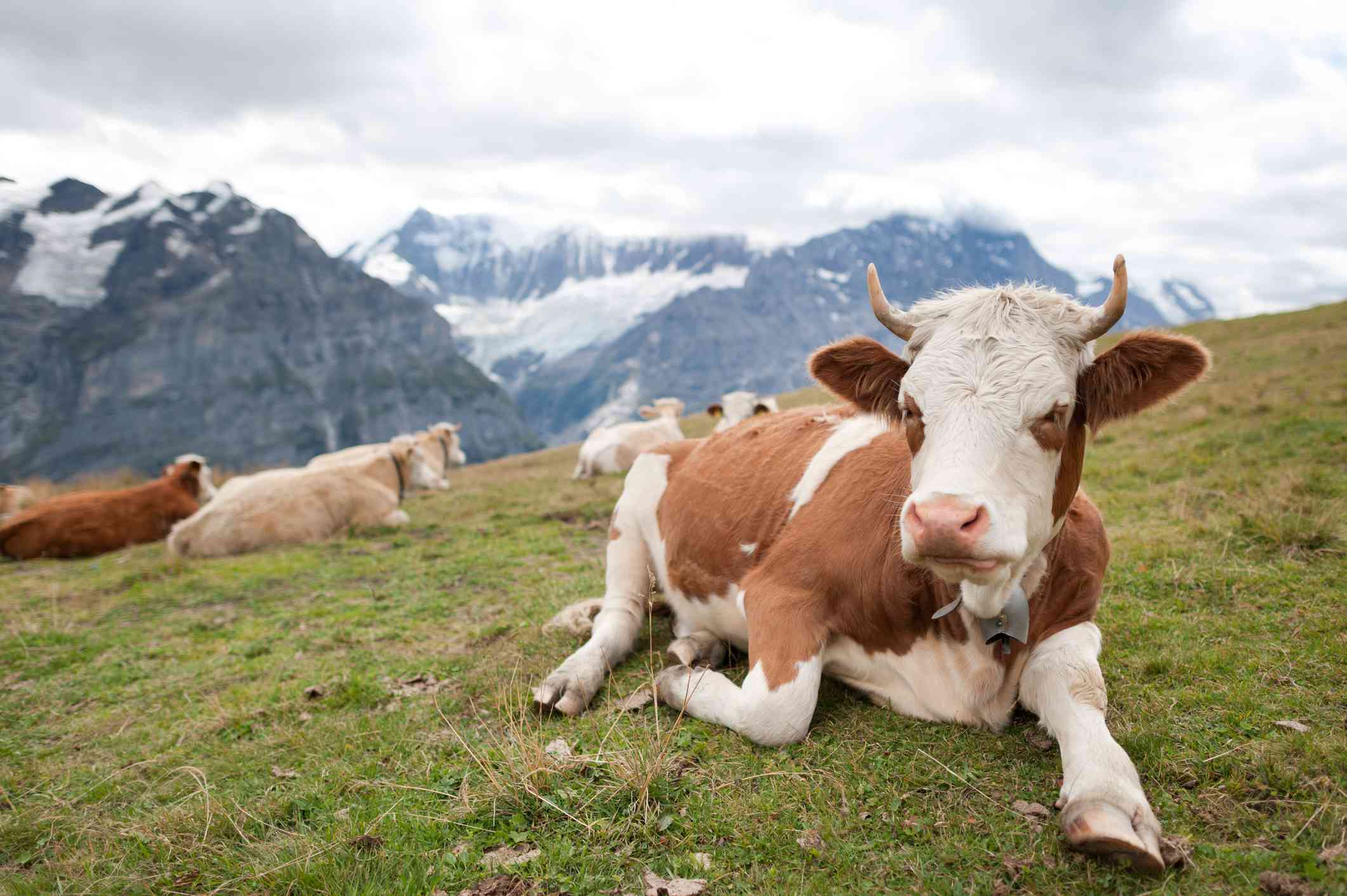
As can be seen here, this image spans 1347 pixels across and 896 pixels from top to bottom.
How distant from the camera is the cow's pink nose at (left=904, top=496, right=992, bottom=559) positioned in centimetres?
262

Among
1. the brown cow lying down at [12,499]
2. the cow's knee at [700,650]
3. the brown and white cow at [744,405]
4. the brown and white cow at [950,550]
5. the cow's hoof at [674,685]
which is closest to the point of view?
the brown and white cow at [950,550]

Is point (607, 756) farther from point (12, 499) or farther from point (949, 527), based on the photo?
point (12, 499)

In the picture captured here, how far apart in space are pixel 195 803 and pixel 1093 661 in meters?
4.09

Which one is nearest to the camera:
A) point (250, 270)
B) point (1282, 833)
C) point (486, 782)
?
point (1282, 833)

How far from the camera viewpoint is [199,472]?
14.7 metres

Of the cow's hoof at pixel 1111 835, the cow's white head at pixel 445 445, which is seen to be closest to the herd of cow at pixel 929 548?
the cow's hoof at pixel 1111 835

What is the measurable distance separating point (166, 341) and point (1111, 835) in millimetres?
199873

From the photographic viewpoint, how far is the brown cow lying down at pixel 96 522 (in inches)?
457

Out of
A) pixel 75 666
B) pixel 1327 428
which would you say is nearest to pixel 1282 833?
pixel 75 666

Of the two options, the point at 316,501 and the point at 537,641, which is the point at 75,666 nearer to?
the point at 537,641

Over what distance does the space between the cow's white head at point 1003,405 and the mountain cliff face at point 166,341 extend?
16883 cm

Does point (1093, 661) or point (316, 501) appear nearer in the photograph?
point (1093, 661)

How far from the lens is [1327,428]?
9.23 m

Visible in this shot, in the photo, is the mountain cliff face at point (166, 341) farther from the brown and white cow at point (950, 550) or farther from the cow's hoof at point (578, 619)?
the brown and white cow at point (950, 550)
